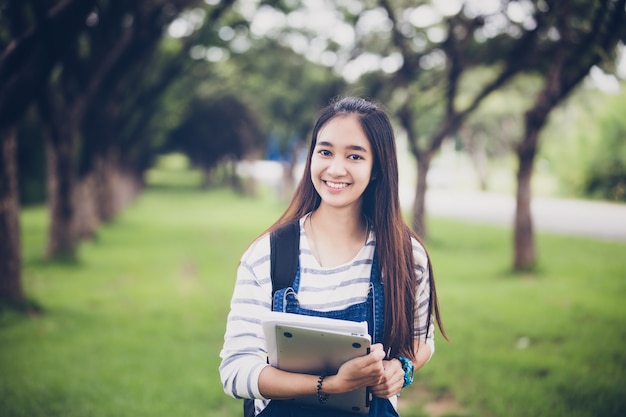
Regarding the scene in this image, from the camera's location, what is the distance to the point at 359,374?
192 centimetres

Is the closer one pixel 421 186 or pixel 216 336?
pixel 216 336

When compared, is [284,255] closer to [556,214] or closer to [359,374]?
[359,374]

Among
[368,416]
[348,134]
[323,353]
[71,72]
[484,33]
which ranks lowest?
[368,416]

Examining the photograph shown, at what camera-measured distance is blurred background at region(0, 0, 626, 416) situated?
16.8 feet

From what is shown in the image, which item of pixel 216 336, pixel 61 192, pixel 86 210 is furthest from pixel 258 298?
pixel 86 210

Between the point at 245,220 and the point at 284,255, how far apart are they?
19.0 meters

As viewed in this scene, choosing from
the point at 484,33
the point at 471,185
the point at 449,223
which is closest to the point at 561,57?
the point at 484,33

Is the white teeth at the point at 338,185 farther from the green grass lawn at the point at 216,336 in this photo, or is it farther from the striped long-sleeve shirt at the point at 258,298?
the green grass lawn at the point at 216,336

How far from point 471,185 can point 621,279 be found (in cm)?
3237

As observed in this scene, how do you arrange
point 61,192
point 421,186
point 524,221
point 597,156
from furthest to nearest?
1. point 597,156
2. point 421,186
3. point 61,192
4. point 524,221

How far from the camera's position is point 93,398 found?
479 cm

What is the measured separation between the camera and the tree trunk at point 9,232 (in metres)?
7.18

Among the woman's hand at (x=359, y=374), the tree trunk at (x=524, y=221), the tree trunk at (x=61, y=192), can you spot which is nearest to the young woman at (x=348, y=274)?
the woman's hand at (x=359, y=374)

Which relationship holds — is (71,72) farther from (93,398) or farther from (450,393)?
(450,393)
